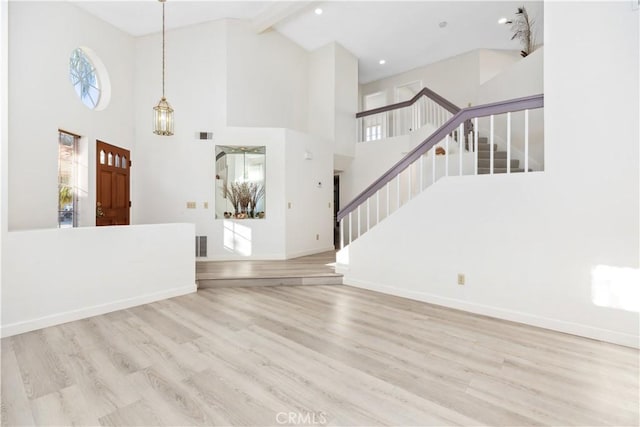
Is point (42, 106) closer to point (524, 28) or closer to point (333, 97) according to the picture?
point (333, 97)

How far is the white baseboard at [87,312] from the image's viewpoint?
2.73m

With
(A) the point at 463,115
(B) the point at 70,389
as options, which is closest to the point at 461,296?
(A) the point at 463,115

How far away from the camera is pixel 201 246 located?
5570 millimetres

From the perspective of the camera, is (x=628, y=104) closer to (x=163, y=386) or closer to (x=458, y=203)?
(x=458, y=203)

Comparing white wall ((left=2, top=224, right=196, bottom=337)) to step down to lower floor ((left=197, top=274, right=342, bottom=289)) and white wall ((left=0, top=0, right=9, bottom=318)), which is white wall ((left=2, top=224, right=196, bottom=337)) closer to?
white wall ((left=0, top=0, right=9, bottom=318))

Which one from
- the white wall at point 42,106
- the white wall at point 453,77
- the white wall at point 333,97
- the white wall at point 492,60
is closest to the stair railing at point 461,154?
the white wall at point 333,97

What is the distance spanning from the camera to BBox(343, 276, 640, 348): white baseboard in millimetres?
2518

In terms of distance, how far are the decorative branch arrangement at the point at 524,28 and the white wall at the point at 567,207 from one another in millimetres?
3740

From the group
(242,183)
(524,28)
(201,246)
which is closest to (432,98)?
(524,28)

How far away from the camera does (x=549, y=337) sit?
2.65 metres

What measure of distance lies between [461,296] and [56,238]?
4.36 metres

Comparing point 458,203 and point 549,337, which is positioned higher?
point 458,203

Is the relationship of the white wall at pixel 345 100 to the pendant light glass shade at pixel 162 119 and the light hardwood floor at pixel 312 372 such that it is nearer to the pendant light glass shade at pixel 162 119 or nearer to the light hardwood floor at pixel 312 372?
the pendant light glass shade at pixel 162 119

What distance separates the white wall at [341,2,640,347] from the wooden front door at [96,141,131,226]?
5015 mm
